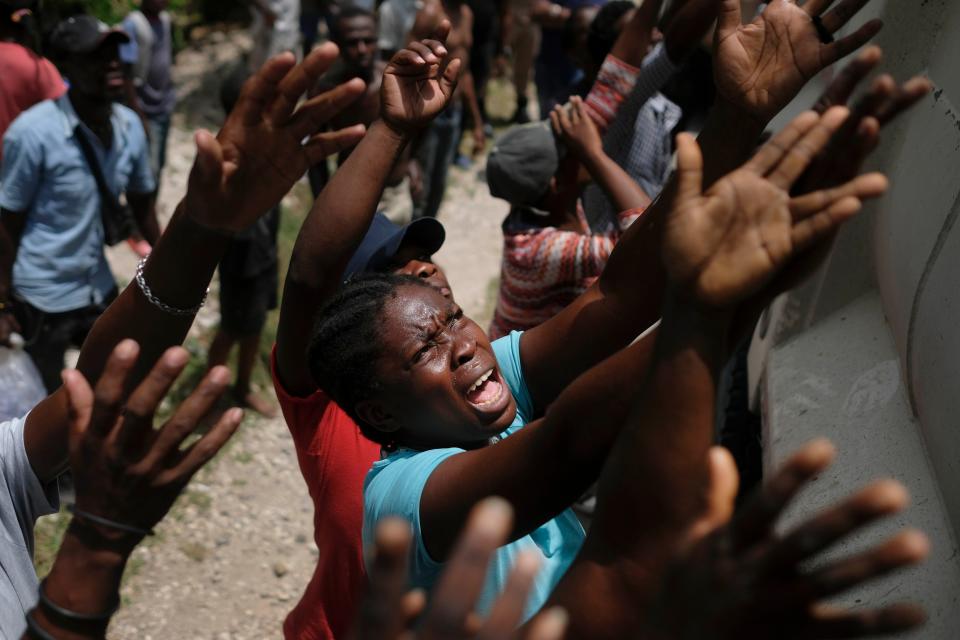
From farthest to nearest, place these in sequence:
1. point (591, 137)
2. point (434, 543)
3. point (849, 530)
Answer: point (591, 137), point (434, 543), point (849, 530)

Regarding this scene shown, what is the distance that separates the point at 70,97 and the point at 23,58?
0.60 metres

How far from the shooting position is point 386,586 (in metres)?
0.95

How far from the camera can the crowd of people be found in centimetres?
98

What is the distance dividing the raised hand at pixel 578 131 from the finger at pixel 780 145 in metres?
1.95

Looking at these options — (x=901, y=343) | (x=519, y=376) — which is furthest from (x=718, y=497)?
(x=901, y=343)

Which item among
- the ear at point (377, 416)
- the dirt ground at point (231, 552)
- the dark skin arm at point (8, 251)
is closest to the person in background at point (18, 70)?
the dark skin arm at point (8, 251)

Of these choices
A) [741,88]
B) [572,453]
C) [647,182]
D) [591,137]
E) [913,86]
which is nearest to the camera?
[913,86]

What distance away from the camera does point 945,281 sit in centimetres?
180

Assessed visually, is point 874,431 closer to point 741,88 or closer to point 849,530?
point 741,88

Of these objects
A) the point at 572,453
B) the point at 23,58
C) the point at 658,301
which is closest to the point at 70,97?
the point at 23,58

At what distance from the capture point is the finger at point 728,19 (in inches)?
69.1

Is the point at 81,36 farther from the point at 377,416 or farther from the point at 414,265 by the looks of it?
the point at 377,416

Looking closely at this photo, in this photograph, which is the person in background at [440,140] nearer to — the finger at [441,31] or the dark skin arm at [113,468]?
the finger at [441,31]

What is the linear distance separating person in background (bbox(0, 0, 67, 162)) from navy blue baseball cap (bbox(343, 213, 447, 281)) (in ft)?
8.43
